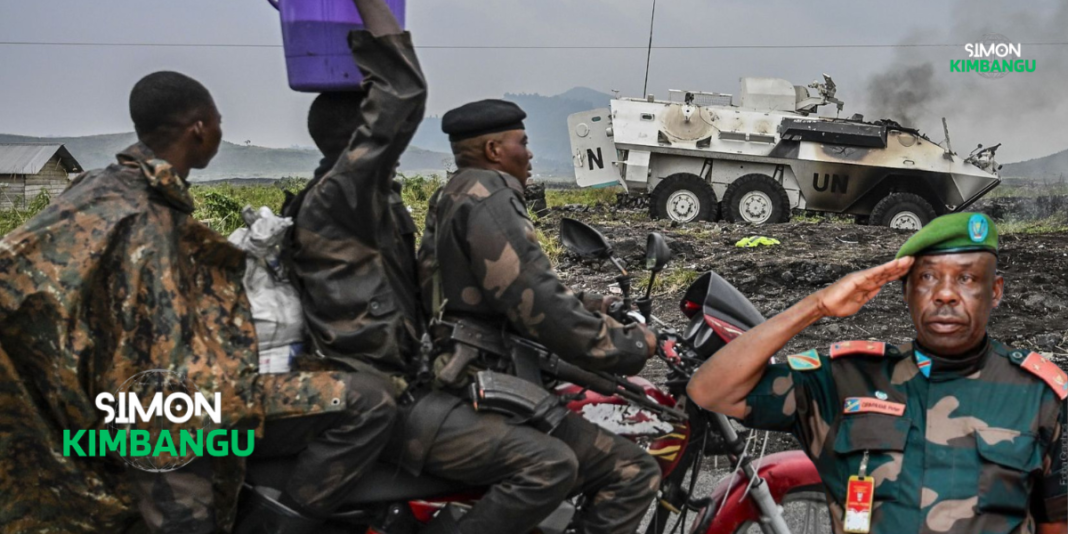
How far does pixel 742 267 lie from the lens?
10242 millimetres

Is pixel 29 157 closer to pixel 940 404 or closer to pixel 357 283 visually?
pixel 357 283

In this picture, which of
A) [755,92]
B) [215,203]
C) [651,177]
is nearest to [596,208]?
[651,177]

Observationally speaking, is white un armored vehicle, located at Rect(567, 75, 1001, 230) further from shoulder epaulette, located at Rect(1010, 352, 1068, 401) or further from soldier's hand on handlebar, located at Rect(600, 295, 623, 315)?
shoulder epaulette, located at Rect(1010, 352, 1068, 401)

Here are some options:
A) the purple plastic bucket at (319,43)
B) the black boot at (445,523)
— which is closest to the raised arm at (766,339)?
the black boot at (445,523)

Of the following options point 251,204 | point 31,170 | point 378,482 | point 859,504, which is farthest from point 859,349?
point 31,170

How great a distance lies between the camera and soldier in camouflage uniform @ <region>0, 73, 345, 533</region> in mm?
2156

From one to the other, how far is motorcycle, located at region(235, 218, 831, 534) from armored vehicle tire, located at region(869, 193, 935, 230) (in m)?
16.1

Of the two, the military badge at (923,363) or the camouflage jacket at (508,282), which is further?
the camouflage jacket at (508,282)

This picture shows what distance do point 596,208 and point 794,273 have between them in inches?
528

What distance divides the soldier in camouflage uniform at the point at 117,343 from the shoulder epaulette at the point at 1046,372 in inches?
63.0

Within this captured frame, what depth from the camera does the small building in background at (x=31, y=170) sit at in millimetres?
9211

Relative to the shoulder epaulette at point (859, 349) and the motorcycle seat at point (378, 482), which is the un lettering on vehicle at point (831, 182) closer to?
the shoulder epaulette at point (859, 349)

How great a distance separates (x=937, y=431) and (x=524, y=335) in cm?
105

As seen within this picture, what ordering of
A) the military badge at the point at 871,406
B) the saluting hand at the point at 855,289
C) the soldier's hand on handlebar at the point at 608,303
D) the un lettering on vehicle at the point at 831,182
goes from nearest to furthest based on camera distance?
the saluting hand at the point at 855,289
the military badge at the point at 871,406
the soldier's hand on handlebar at the point at 608,303
the un lettering on vehicle at the point at 831,182
